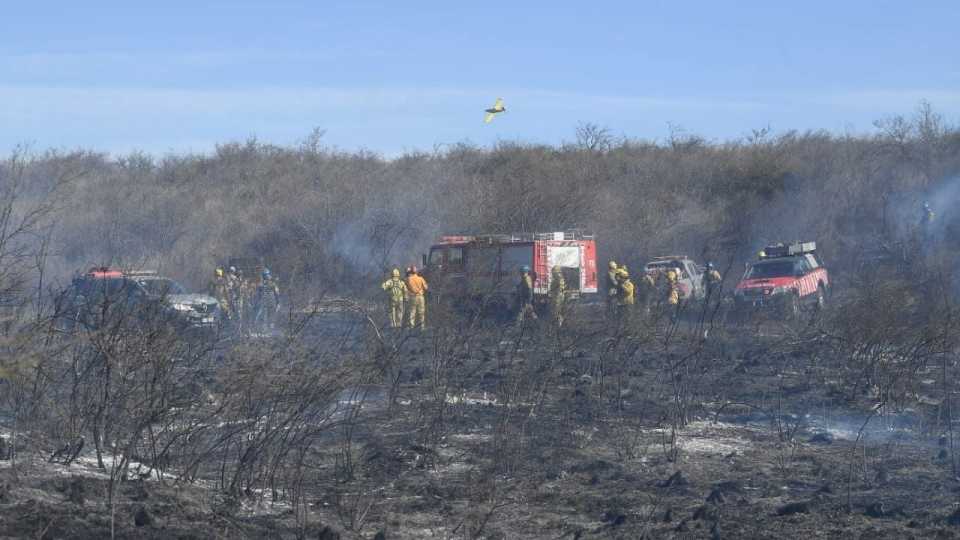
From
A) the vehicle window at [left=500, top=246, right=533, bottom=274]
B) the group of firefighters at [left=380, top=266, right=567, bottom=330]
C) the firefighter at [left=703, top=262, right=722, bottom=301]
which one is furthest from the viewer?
the vehicle window at [left=500, top=246, right=533, bottom=274]

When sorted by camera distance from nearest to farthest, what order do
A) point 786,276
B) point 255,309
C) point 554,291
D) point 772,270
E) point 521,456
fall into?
1. point 521,456
2. point 255,309
3. point 554,291
4. point 786,276
5. point 772,270

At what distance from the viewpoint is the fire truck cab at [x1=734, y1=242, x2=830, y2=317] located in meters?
25.5

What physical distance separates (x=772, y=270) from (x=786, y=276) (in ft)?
1.77

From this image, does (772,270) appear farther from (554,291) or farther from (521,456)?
(521,456)

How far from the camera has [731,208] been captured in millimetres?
40875

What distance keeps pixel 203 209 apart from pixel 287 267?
19.1m

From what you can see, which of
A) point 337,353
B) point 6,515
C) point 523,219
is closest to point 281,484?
point 337,353

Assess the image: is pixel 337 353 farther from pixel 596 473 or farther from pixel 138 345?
pixel 596 473

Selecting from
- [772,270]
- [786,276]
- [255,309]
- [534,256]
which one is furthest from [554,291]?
[772,270]

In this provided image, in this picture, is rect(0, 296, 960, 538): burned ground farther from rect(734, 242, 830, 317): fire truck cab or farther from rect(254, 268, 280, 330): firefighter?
rect(734, 242, 830, 317): fire truck cab

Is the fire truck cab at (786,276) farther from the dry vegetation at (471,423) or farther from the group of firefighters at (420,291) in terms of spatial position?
the dry vegetation at (471,423)

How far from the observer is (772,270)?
26672 mm

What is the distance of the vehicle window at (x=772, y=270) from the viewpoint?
86.8 feet

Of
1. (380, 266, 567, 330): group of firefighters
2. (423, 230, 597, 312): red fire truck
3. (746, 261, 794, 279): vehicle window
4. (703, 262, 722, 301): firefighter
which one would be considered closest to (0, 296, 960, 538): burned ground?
(703, 262, 722, 301): firefighter
